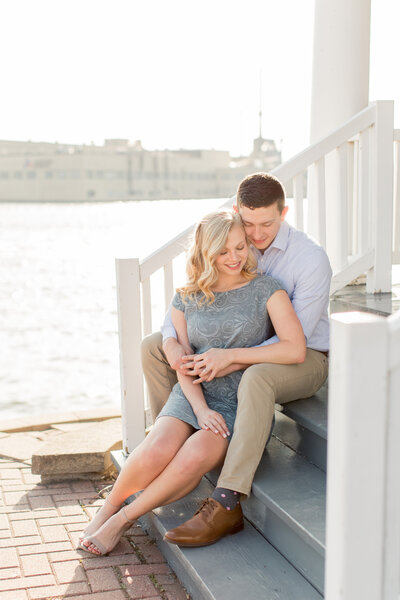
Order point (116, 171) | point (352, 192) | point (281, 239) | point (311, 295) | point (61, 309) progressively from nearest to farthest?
point (311, 295) < point (281, 239) < point (352, 192) < point (61, 309) < point (116, 171)

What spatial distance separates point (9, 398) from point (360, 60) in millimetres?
12431

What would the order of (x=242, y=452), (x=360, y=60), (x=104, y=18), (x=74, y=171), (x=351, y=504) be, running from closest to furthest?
A: 1. (x=351, y=504)
2. (x=242, y=452)
3. (x=360, y=60)
4. (x=104, y=18)
5. (x=74, y=171)

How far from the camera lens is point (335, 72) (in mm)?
4488

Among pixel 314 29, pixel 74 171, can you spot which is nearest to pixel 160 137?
pixel 74 171

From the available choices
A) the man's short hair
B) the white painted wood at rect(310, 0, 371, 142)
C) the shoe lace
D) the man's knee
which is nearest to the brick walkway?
the shoe lace

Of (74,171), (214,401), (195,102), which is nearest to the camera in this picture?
(214,401)

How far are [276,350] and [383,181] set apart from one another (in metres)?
1.67

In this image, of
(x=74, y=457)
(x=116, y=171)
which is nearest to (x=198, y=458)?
(x=74, y=457)

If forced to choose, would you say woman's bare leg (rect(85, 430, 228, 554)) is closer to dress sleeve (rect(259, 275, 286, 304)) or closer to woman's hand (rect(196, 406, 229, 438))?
woman's hand (rect(196, 406, 229, 438))

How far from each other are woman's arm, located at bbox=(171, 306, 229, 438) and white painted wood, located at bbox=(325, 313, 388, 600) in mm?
1156

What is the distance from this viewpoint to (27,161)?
3246 inches

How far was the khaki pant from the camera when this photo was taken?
2.51 meters

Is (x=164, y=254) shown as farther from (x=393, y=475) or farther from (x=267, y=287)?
(x=393, y=475)

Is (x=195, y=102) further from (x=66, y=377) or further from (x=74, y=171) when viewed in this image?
(x=66, y=377)
